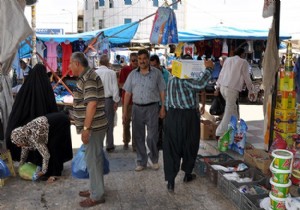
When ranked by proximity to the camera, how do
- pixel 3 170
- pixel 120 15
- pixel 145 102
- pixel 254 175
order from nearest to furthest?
pixel 254 175 → pixel 3 170 → pixel 145 102 → pixel 120 15

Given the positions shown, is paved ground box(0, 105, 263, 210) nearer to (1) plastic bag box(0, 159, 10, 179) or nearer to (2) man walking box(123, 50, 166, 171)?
(1) plastic bag box(0, 159, 10, 179)

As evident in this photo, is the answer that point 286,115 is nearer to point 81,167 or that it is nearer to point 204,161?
point 204,161

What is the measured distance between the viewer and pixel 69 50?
1216cm

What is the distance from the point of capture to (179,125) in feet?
15.2

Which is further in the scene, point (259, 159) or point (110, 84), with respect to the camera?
point (110, 84)

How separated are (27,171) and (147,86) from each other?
2.09m

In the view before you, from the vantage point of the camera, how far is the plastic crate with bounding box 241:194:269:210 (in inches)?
149

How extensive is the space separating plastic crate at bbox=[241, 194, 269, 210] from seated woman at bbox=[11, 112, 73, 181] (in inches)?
104

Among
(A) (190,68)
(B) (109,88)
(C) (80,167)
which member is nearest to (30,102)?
(C) (80,167)

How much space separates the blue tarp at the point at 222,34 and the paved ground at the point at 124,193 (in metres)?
6.93

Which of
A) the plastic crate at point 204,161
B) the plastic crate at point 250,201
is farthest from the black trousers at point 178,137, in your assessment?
the plastic crate at point 250,201

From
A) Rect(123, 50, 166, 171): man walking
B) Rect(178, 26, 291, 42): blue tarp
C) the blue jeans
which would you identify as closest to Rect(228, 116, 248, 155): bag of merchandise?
Rect(123, 50, 166, 171): man walking

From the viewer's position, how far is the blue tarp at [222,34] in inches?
460

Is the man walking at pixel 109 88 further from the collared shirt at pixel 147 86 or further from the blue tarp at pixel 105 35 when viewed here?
the blue tarp at pixel 105 35
